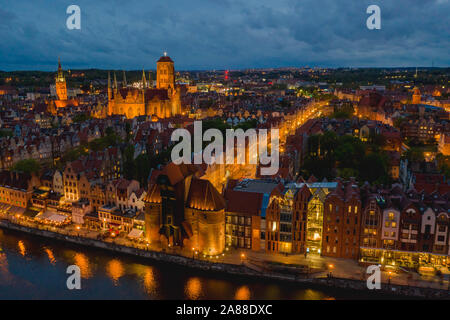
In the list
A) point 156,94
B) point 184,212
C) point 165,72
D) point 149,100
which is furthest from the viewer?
point 165,72

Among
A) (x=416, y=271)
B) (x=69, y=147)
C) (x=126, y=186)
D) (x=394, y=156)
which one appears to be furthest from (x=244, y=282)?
(x=69, y=147)

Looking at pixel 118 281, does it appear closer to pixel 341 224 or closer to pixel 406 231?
pixel 341 224

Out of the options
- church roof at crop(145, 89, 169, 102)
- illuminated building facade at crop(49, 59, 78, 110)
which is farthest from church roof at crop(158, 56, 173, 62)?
illuminated building facade at crop(49, 59, 78, 110)

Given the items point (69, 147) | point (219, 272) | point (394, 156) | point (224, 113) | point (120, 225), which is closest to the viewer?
point (219, 272)

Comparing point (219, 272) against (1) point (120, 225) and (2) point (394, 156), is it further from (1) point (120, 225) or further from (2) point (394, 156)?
(2) point (394, 156)

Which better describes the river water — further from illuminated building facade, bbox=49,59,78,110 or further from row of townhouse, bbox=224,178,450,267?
illuminated building facade, bbox=49,59,78,110

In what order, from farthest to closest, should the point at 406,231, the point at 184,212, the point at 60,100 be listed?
the point at 60,100 → the point at 184,212 → the point at 406,231

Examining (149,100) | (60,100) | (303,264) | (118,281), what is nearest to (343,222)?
(303,264)

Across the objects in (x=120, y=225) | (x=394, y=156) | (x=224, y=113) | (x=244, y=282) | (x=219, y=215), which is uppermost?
(x=224, y=113)
